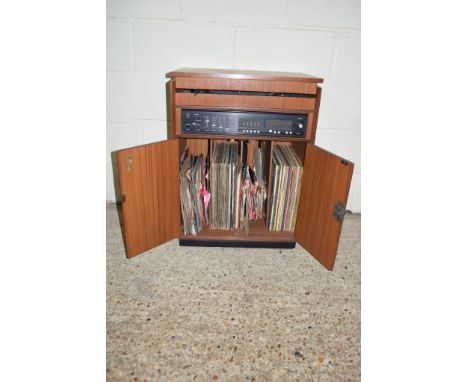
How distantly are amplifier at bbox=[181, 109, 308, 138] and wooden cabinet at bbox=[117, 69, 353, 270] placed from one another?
0.02 meters

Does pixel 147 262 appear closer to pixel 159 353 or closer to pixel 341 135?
pixel 159 353

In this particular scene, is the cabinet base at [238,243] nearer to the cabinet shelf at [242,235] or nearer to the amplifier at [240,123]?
the cabinet shelf at [242,235]

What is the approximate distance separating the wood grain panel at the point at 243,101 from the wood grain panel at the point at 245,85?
0.09 feet

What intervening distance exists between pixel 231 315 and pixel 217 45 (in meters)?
1.12

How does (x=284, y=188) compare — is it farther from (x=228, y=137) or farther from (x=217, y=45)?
(x=217, y=45)

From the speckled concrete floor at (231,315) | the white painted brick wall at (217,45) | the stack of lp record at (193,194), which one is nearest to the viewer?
the speckled concrete floor at (231,315)

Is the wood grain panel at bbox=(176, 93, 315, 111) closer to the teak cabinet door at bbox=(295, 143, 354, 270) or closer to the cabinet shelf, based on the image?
the teak cabinet door at bbox=(295, 143, 354, 270)

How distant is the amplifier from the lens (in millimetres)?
1017

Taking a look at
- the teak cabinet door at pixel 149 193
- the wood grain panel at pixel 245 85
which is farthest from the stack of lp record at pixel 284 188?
the teak cabinet door at pixel 149 193

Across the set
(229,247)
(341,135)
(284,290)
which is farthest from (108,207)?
(341,135)

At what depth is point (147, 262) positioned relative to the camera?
1037mm

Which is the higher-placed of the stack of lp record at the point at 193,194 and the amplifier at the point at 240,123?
the amplifier at the point at 240,123

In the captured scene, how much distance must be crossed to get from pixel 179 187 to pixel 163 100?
1.62ft

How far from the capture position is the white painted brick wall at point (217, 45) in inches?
47.0
